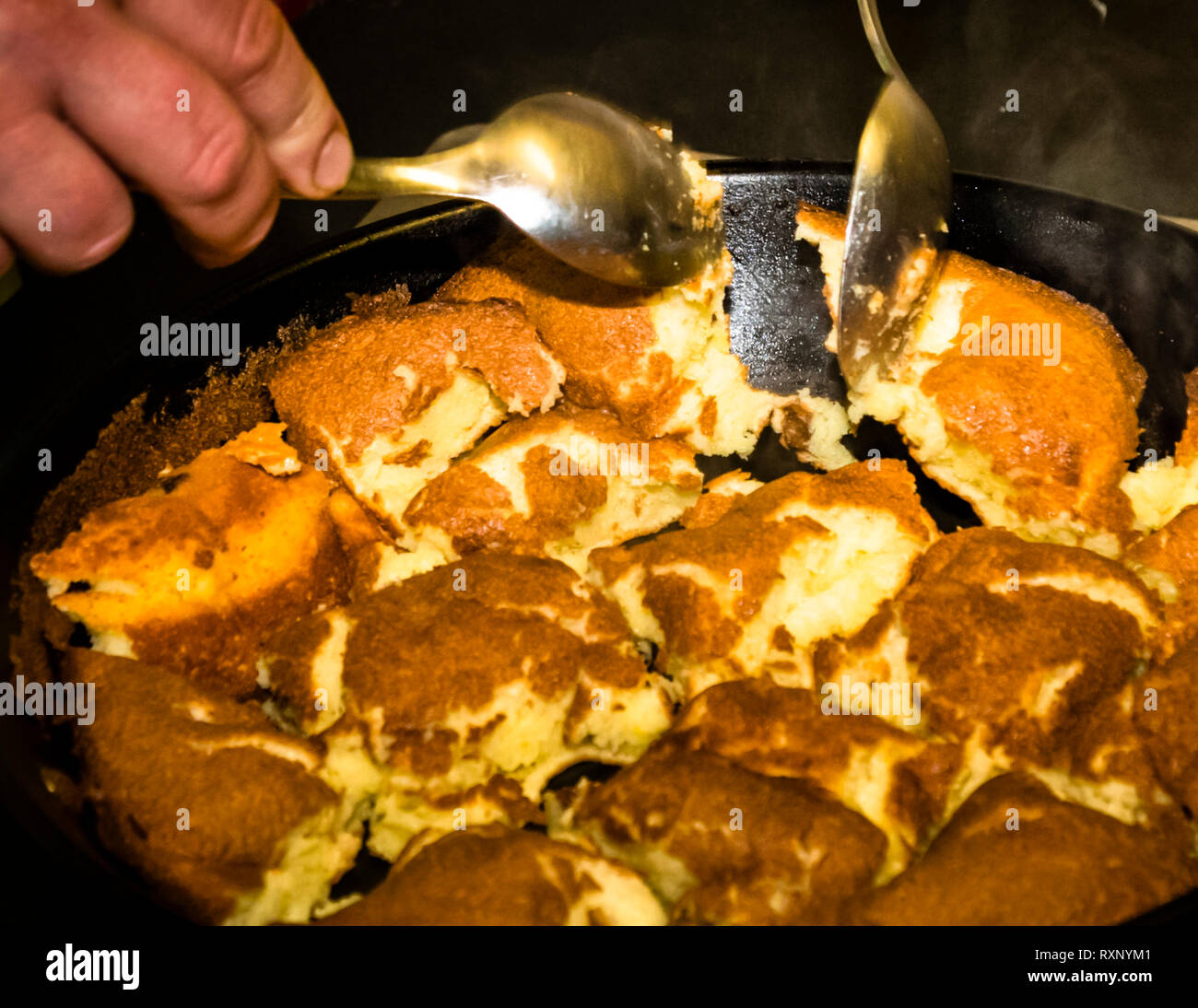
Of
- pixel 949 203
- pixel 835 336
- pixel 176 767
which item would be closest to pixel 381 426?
Answer: pixel 176 767

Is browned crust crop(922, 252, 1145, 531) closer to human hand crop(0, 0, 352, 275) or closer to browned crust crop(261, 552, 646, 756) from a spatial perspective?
browned crust crop(261, 552, 646, 756)

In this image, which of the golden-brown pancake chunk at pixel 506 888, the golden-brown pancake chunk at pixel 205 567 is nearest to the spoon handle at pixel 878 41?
the golden-brown pancake chunk at pixel 205 567

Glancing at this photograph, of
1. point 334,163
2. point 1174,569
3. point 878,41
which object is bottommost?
point 1174,569

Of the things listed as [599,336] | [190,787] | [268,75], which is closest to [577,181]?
[599,336]

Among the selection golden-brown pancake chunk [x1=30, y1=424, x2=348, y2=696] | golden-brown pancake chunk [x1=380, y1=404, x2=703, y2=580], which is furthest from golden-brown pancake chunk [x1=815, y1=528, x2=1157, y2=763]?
golden-brown pancake chunk [x1=30, y1=424, x2=348, y2=696]

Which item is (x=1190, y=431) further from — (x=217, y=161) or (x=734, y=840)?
(x=217, y=161)

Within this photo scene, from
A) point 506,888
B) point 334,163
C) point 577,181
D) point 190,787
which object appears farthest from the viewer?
point 577,181
